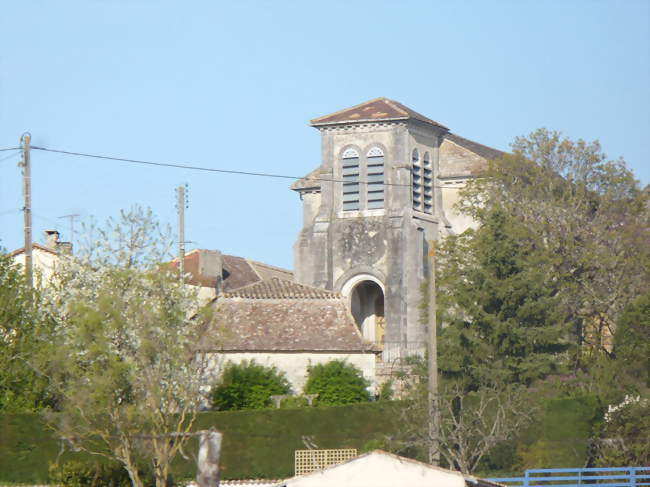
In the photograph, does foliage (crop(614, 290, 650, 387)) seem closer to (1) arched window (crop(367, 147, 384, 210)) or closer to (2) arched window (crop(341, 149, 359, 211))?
(1) arched window (crop(367, 147, 384, 210))

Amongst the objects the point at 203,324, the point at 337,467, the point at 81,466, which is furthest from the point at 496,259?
the point at 337,467

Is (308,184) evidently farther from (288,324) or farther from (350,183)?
(288,324)

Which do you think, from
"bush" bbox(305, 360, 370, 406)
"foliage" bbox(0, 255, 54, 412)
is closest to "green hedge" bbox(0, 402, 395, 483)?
"foliage" bbox(0, 255, 54, 412)

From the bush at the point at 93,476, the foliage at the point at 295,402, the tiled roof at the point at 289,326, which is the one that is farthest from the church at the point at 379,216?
the bush at the point at 93,476

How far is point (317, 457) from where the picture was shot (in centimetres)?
4350

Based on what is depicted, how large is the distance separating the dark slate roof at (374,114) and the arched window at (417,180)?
1.80 meters

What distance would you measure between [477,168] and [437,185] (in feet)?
12.8

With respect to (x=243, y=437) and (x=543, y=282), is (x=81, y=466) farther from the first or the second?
(x=543, y=282)

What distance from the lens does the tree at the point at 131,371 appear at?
3666 centimetres

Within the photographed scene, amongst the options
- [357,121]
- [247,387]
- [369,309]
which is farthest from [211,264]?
[247,387]

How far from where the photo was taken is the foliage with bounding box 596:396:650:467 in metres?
43.2

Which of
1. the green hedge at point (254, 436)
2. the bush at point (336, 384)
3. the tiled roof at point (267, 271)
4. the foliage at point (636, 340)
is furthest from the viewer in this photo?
the tiled roof at point (267, 271)

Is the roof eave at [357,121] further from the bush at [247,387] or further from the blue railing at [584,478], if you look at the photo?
the blue railing at [584,478]

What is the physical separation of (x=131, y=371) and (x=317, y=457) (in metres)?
7.95
